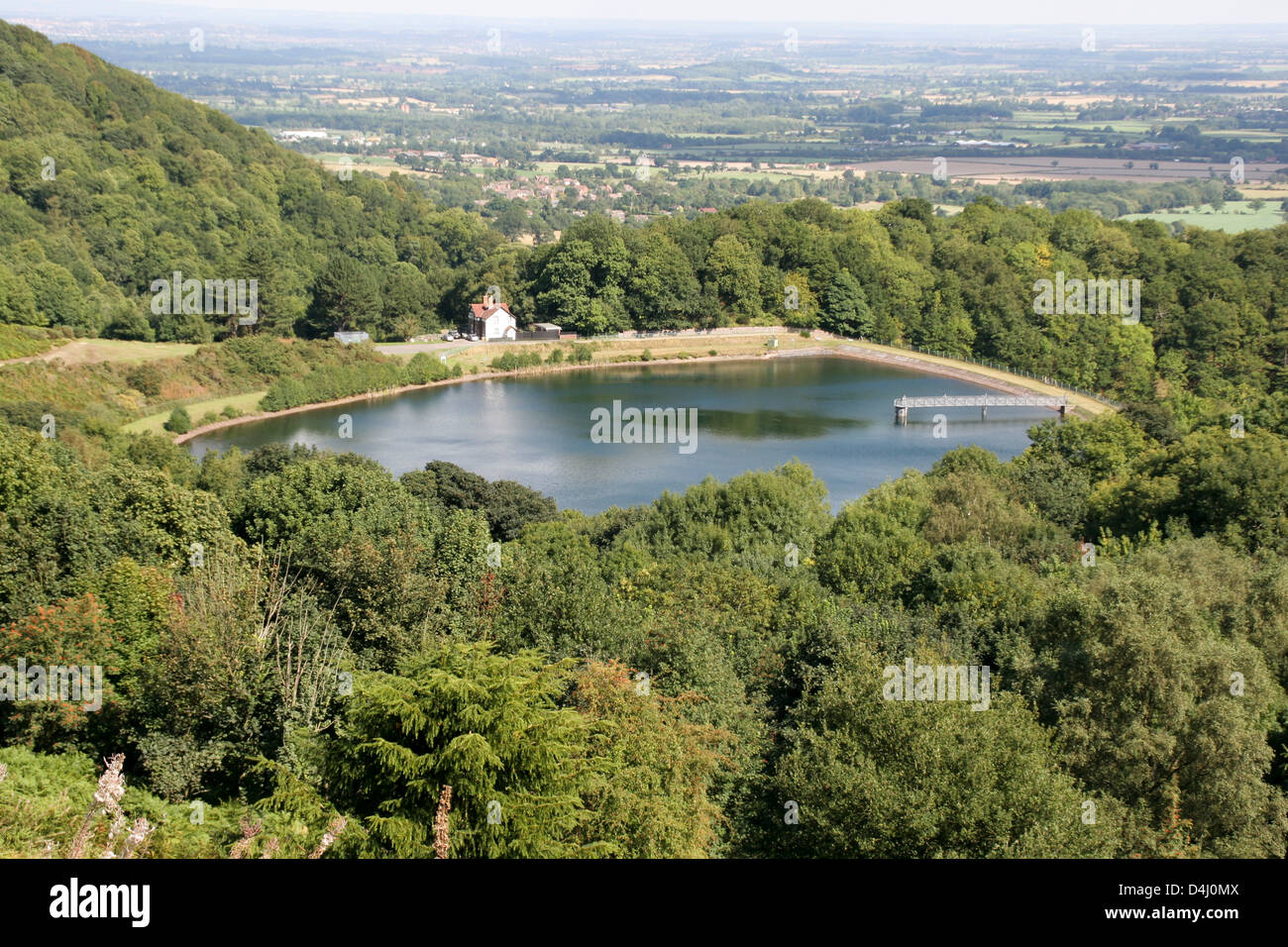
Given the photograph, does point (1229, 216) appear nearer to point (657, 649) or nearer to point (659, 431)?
point (659, 431)

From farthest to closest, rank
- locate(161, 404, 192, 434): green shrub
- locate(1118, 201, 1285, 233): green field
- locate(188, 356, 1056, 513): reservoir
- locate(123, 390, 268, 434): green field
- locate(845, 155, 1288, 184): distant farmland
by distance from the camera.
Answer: locate(845, 155, 1288, 184): distant farmland
locate(1118, 201, 1285, 233): green field
locate(123, 390, 268, 434): green field
locate(161, 404, 192, 434): green shrub
locate(188, 356, 1056, 513): reservoir

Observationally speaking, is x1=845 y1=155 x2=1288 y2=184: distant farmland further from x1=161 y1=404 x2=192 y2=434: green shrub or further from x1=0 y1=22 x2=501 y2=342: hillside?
x1=161 y1=404 x2=192 y2=434: green shrub

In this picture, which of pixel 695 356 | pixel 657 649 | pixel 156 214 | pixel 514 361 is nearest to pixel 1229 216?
pixel 695 356

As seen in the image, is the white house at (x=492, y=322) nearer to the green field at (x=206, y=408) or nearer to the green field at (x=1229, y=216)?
the green field at (x=206, y=408)

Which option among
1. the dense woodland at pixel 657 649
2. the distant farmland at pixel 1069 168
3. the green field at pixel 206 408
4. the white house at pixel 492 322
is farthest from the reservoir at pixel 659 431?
the distant farmland at pixel 1069 168

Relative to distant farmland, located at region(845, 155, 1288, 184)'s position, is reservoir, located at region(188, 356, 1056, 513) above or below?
below

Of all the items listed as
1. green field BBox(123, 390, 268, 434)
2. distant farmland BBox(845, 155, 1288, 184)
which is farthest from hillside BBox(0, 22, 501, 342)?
distant farmland BBox(845, 155, 1288, 184)
